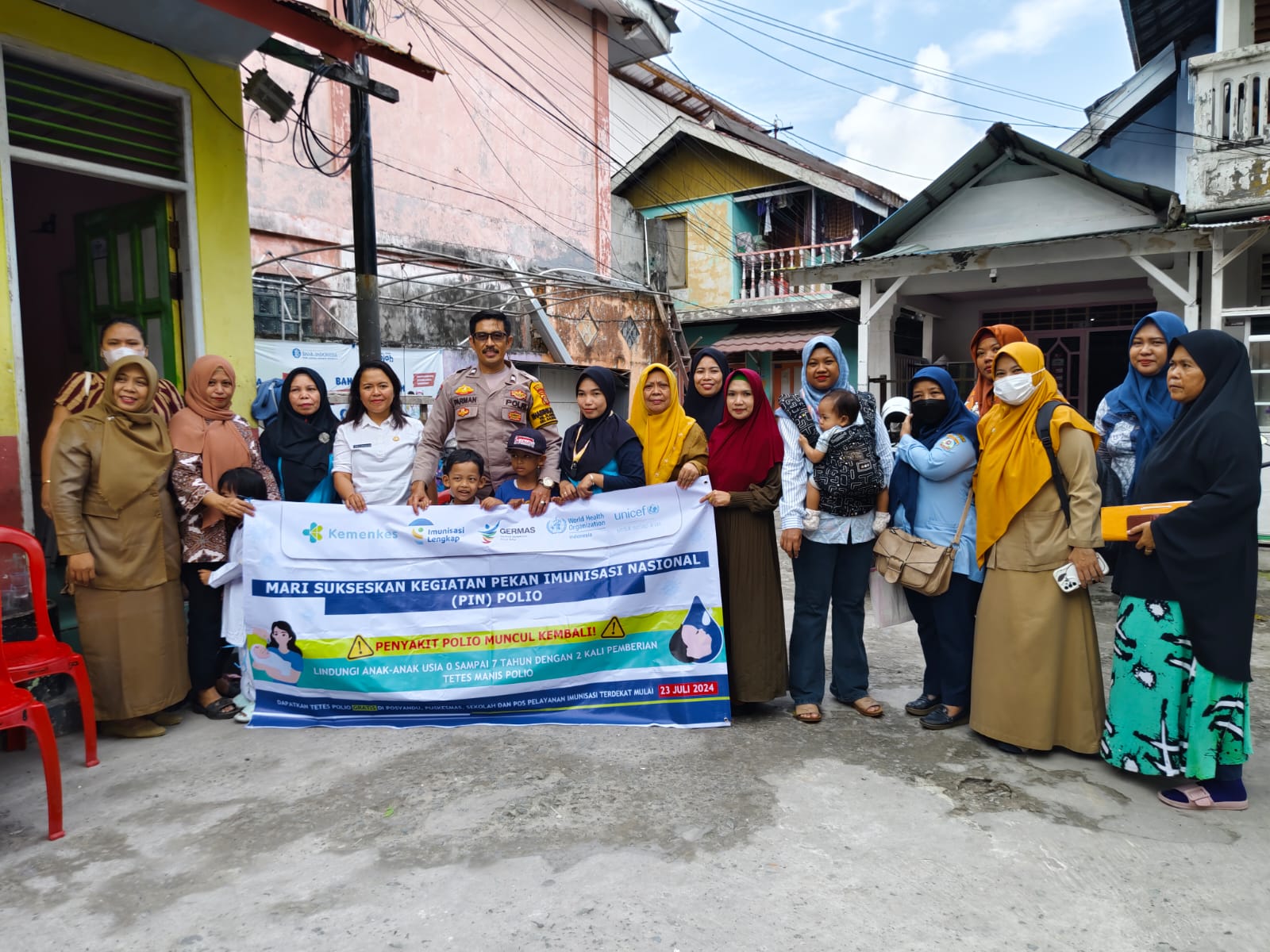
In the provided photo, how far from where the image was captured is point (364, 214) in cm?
580

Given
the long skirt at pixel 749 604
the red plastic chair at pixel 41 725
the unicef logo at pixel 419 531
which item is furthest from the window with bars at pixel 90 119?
the long skirt at pixel 749 604

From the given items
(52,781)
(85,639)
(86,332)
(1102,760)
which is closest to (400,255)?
(86,332)

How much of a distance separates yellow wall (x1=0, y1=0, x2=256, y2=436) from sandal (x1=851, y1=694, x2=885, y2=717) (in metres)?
3.67

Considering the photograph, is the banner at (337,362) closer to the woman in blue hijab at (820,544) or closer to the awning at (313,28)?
the awning at (313,28)

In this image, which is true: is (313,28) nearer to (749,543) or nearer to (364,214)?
(364,214)

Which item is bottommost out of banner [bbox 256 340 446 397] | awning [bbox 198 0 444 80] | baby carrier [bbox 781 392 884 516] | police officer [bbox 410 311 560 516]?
baby carrier [bbox 781 392 884 516]

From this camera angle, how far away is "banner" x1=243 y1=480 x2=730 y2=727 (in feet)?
11.4

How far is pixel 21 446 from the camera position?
12.6 feet

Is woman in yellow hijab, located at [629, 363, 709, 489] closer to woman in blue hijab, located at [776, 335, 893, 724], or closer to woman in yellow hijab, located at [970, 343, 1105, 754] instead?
woman in blue hijab, located at [776, 335, 893, 724]

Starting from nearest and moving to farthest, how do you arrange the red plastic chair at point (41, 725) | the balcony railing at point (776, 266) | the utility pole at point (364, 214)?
the red plastic chair at point (41, 725) → the utility pole at point (364, 214) → the balcony railing at point (776, 266)

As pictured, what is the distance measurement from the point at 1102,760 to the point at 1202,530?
1.00 meters

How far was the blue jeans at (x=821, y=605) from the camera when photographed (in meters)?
3.62

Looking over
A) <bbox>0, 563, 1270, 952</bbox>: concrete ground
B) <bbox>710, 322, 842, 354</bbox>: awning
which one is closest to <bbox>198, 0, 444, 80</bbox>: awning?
<bbox>0, 563, 1270, 952</bbox>: concrete ground

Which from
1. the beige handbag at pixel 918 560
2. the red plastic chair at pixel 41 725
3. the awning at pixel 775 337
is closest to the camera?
the red plastic chair at pixel 41 725
